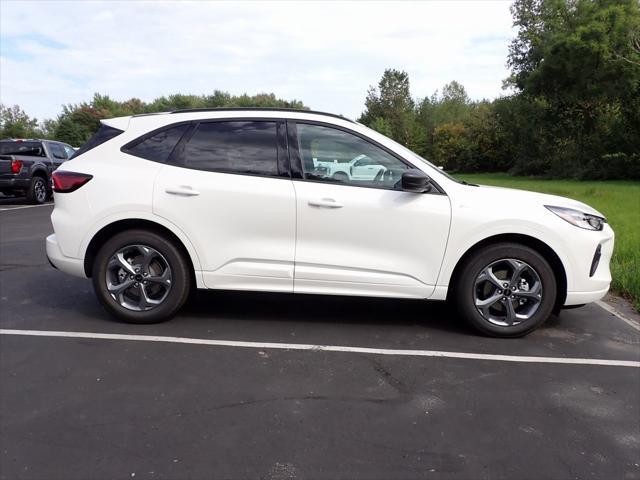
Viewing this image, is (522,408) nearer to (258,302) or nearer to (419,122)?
(258,302)

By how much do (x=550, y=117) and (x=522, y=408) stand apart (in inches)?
1471

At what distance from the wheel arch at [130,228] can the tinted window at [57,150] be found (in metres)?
13.5

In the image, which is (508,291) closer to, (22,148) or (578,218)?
(578,218)

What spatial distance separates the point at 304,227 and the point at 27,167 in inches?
536

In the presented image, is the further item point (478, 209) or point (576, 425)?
point (478, 209)

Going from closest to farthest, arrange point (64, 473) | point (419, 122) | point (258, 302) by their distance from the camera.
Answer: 1. point (64, 473)
2. point (258, 302)
3. point (419, 122)

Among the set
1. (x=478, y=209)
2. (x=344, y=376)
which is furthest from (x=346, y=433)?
(x=478, y=209)

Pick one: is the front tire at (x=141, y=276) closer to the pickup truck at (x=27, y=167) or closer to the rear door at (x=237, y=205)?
the rear door at (x=237, y=205)

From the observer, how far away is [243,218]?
4.39m

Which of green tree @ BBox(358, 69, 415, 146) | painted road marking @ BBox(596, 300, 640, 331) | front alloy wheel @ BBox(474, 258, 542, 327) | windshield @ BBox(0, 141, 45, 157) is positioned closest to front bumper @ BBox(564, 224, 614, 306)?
front alloy wheel @ BBox(474, 258, 542, 327)

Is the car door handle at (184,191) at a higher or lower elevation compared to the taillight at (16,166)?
higher

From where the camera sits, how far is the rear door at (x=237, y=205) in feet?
14.4

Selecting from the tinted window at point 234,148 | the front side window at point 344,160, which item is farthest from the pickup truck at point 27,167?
the front side window at point 344,160

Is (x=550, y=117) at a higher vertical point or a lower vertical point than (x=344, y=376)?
higher
